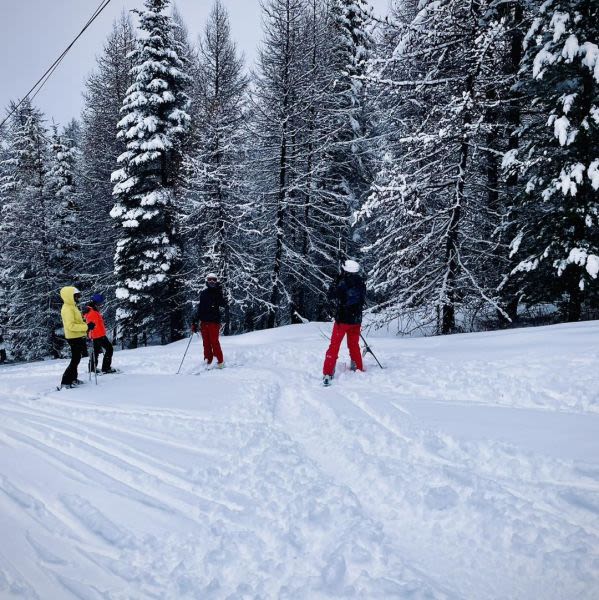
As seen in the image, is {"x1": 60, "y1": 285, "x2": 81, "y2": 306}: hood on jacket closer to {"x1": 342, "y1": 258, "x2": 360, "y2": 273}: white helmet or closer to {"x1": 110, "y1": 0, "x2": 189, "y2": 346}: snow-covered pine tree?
{"x1": 342, "y1": 258, "x2": 360, "y2": 273}: white helmet

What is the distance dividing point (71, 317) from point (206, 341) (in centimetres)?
279

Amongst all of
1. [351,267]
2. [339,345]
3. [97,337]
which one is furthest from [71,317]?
[351,267]

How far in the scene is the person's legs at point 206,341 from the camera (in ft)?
29.1

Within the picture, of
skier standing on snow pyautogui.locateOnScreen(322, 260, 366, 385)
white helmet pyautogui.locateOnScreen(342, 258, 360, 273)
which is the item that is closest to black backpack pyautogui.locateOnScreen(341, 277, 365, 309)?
skier standing on snow pyautogui.locateOnScreen(322, 260, 366, 385)

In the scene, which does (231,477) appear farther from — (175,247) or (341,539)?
(175,247)

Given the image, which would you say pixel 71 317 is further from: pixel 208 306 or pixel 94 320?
pixel 208 306

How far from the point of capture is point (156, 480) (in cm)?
374

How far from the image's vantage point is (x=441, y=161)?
996cm

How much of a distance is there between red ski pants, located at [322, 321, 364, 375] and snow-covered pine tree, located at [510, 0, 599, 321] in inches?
163

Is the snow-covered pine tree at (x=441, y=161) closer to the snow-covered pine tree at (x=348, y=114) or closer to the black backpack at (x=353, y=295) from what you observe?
the black backpack at (x=353, y=295)

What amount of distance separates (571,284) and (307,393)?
6358 millimetres

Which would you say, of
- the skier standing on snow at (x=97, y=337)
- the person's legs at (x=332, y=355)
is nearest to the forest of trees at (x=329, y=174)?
the person's legs at (x=332, y=355)

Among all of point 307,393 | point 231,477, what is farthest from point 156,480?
point 307,393

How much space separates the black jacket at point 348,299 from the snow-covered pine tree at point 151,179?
11.0m
